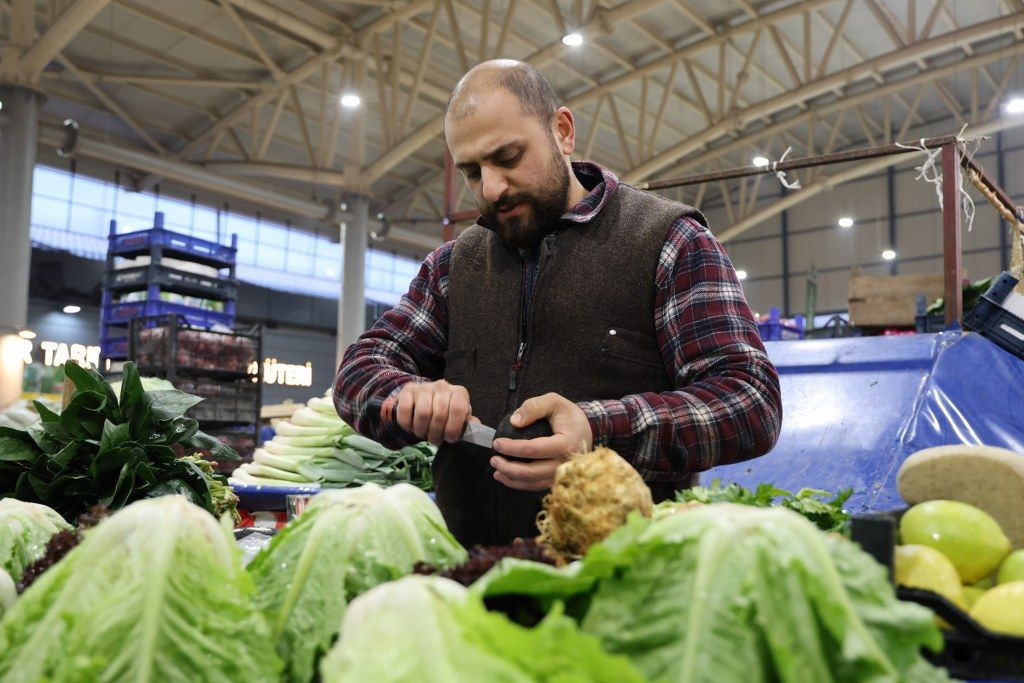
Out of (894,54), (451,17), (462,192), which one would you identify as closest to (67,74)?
(451,17)

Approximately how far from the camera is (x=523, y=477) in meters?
1.46

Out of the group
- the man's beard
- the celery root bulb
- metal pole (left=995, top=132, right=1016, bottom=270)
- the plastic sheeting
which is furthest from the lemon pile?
metal pole (left=995, top=132, right=1016, bottom=270)

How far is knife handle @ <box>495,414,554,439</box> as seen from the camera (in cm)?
147

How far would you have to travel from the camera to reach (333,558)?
Result: 0.90 metres

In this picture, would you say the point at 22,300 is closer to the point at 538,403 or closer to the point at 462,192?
the point at 538,403

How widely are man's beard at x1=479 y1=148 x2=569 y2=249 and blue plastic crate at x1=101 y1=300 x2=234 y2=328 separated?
7.67m

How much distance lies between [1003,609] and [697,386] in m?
0.92

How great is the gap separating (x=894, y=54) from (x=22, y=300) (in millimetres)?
12591

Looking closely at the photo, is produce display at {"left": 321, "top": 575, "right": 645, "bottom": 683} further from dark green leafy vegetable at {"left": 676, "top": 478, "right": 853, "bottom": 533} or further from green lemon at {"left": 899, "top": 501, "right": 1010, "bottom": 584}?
dark green leafy vegetable at {"left": 676, "top": 478, "right": 853, "bottom": 533}

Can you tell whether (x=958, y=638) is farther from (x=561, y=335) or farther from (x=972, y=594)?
(x=561, y=335)

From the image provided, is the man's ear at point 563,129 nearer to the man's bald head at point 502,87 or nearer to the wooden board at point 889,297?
the man's bald head at point 502,87

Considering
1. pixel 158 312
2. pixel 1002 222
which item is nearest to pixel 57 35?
pixel 158 312

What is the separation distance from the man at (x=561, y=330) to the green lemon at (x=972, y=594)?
0.74m

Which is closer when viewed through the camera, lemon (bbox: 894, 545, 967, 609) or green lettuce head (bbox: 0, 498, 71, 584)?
lemon (bbox: 894, 545, 967, 609)
